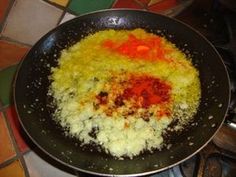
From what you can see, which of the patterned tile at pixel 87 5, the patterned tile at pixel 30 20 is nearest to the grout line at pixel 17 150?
the patterned tile at pixel 30 20

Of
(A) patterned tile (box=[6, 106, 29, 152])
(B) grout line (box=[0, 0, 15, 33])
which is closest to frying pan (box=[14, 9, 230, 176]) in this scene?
(A) patterned tile (box=[6, 106, 29, 152])

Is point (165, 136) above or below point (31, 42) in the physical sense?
above

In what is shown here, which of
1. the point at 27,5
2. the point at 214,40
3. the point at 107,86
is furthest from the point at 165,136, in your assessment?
the point at 27,5

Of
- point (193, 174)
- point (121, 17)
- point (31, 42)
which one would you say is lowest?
point (31, 42)

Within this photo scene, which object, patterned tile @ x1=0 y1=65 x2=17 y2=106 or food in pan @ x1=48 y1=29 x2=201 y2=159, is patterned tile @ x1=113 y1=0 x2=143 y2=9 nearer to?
food in pan @ x1=48 y1=29 x2=201 y2=159

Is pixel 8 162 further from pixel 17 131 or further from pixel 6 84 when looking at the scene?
pixel 6 84

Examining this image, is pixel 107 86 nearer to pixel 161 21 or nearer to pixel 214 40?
pixel 161 21
